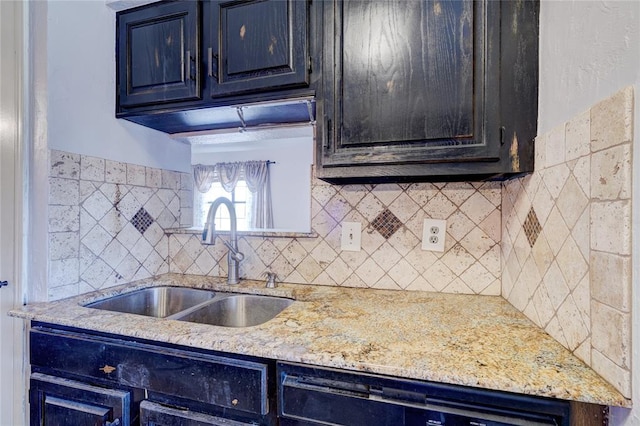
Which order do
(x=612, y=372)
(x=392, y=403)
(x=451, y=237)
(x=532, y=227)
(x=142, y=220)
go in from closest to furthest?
(x=612, y=372) → (x=392, y=403) → (x=532, y=227) → (x=451, y=237) → (x=142, y=220)

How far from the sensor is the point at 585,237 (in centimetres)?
70

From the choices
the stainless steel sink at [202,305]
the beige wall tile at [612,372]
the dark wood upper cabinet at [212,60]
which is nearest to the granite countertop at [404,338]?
the beige wall tile at [612,372]

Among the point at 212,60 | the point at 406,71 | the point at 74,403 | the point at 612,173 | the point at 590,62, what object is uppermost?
the point at 212,60

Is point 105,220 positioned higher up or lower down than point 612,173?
lower down

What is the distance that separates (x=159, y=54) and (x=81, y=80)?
0.35 m

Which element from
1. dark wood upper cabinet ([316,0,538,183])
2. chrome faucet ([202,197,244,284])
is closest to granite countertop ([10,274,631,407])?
chrome faucet ([202,197,244,284])

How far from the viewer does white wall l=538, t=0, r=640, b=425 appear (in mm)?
567

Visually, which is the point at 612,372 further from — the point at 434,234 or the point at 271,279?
the point at 271,279

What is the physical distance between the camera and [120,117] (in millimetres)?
1399

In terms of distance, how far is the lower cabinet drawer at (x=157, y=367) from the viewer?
81 cm

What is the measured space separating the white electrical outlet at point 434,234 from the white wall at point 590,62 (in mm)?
508

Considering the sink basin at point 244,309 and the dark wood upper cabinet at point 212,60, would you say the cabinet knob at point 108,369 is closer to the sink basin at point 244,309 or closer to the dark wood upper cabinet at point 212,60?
the sink basin at point 244,309

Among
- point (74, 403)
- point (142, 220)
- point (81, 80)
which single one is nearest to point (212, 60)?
point (81, 80)

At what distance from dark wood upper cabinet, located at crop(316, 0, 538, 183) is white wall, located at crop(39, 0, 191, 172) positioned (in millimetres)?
1002
